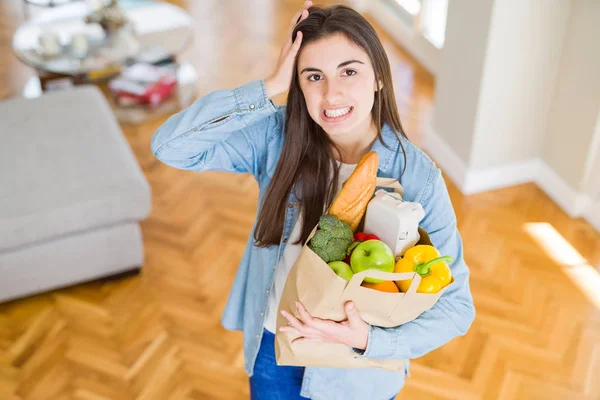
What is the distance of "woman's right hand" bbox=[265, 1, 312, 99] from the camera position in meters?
1.46

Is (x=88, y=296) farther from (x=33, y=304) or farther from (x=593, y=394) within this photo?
(x=593, y=394)

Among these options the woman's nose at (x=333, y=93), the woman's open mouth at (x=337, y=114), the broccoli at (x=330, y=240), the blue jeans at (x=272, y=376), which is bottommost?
the blue jeans at (x=272, y=376)

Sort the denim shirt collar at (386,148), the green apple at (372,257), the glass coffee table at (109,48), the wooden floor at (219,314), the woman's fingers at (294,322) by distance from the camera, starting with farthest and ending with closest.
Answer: the glass coffee table at (109,48) → the wooden floor at (219,314) → the denim shirt collar at (386,148) → the woman's fingers at (294,322) → the green apple at (372,257)

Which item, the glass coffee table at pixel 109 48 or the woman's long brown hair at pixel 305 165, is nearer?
the woman's long brown hair at pixel 305 165

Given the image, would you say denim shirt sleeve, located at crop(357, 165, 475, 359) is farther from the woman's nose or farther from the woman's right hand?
the woman's right hand

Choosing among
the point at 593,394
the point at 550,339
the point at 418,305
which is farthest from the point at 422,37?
the point at 418,305

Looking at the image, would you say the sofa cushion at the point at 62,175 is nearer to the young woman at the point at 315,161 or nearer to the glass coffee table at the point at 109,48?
the glass coffee table at the point at 109,48

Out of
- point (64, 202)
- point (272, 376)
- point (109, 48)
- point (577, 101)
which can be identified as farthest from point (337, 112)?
point (109, 48)

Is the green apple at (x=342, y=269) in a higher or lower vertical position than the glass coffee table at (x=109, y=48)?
higher

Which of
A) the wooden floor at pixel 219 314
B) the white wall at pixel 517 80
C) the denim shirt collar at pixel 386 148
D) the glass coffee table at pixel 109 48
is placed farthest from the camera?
the glass coffee table at pixel 109 48

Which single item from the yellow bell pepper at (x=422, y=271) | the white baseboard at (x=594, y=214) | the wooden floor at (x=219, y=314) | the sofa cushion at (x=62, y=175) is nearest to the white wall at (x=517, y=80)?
the wooden floor at (x=219, y=314)

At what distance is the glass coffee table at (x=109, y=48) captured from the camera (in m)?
3.96

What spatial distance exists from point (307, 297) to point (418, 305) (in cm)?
21

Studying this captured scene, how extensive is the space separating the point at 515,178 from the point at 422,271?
2.66 meters
